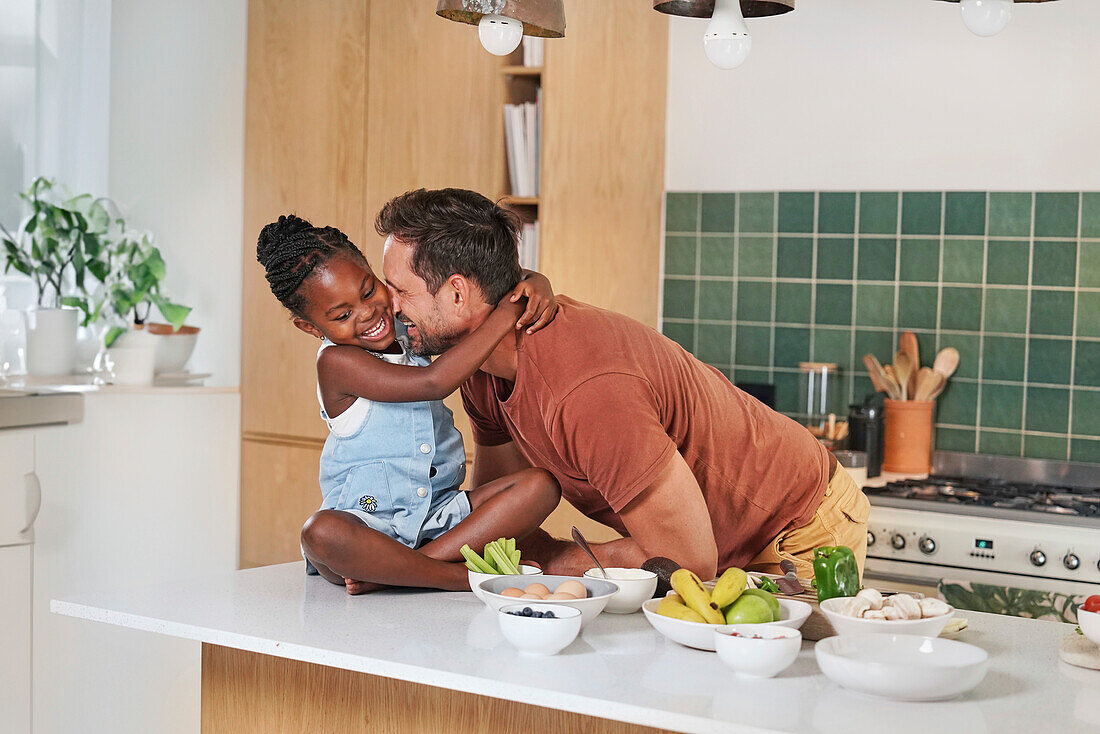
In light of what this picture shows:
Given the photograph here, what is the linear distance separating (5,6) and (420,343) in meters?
2.87

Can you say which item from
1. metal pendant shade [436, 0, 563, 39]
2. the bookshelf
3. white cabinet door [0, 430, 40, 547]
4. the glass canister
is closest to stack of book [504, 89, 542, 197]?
the bookshelf

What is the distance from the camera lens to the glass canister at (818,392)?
3568 millimetres

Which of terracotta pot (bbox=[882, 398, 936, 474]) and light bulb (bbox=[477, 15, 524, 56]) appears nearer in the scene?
light bulb (bbox=[477, 15, 524, 56])

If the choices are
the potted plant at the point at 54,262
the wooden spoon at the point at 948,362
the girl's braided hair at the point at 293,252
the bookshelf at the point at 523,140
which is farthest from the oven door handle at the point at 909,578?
the potted plant at the point at 54,262

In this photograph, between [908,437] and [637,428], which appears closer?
[637,428]

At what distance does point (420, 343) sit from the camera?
1988mm

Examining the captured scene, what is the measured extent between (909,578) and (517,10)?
6.14 feet

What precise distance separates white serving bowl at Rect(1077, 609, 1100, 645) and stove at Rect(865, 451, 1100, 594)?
1.43 metres

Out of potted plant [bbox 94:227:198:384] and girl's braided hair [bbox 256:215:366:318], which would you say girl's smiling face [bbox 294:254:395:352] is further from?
potted plant [bbox 94:227:198:384]

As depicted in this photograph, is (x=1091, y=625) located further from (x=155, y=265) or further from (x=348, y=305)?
(x=155, y=265)

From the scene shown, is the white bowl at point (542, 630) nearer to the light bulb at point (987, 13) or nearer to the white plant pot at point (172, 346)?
the light bulb at point (987, 13)

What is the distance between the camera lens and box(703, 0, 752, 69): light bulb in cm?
203

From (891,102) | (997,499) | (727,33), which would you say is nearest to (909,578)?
(997,499)

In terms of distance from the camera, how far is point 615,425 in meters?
1.78
